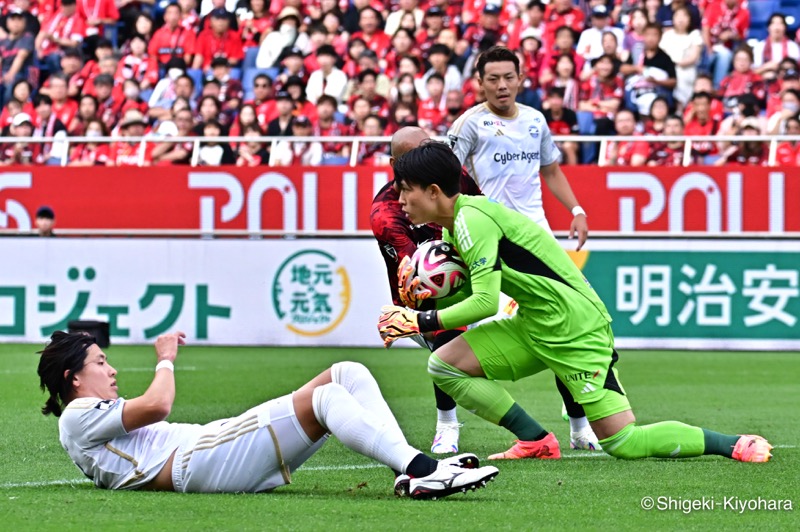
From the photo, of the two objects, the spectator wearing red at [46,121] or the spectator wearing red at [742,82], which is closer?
the spectator wearing red at [742,82]

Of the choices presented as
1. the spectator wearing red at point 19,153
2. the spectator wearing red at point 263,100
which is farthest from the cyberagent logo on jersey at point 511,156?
the spectator wearing red at point 19,153

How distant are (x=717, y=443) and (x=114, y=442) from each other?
2915mm

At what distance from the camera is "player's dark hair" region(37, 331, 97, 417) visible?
239 inches

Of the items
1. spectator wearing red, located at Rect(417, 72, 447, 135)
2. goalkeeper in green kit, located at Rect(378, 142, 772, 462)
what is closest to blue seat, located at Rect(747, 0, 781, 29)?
spectator wearing red, located at Rect(417, 72, 447, 135)

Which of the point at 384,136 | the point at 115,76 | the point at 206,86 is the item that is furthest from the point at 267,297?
the point at 115,76

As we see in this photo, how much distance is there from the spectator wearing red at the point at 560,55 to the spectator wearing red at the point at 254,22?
14.5 ft

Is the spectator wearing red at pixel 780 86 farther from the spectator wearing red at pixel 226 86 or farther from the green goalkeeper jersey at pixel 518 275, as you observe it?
the green goalkeeper jersey at pixel 518 275

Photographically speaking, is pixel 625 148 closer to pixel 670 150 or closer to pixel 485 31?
pixel 670 150

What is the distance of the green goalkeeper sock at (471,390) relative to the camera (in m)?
7.21

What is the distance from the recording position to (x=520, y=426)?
7.59m

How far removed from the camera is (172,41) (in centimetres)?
2095

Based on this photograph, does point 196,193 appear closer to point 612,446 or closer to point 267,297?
point 267,297

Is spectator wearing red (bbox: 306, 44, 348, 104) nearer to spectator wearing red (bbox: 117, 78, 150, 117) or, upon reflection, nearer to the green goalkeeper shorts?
spectator wearing red (bbox: 117, 78, 150, 117)

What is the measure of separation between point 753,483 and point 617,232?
10639mm
